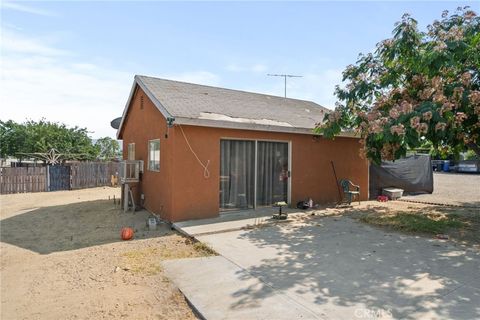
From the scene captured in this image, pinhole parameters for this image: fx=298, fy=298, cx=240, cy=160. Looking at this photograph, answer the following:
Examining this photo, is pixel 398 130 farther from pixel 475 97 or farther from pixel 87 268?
pixel 87 268

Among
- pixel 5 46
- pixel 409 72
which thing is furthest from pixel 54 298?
pixel 409 72

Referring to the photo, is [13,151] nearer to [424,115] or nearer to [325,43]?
[325,43]

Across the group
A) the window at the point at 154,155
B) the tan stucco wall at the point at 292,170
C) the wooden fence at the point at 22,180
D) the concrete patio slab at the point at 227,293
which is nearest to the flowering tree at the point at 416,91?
the tan stucco wall at the point at 292,170

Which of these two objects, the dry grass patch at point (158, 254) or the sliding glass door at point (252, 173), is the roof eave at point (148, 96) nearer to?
the sliding glass door at point (252, 173)

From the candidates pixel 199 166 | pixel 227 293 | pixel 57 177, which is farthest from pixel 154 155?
pixel 57 177

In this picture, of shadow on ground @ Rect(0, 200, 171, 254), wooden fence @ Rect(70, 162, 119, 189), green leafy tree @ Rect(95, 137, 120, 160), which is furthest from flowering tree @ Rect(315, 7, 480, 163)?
green leafy tree @ Rect(95, 137, 120, 160)

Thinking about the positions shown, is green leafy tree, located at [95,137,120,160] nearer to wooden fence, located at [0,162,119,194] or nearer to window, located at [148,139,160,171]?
wooden fence, located at [0,162,119,194]

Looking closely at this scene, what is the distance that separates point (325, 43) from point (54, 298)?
371 inches

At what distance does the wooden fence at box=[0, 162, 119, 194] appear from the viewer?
14406mm

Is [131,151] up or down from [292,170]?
up

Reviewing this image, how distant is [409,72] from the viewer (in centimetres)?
785

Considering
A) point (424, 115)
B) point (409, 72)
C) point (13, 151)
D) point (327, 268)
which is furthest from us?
point (13, 151)

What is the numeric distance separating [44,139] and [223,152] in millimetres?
19568

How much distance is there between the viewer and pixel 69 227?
788 centimetres
